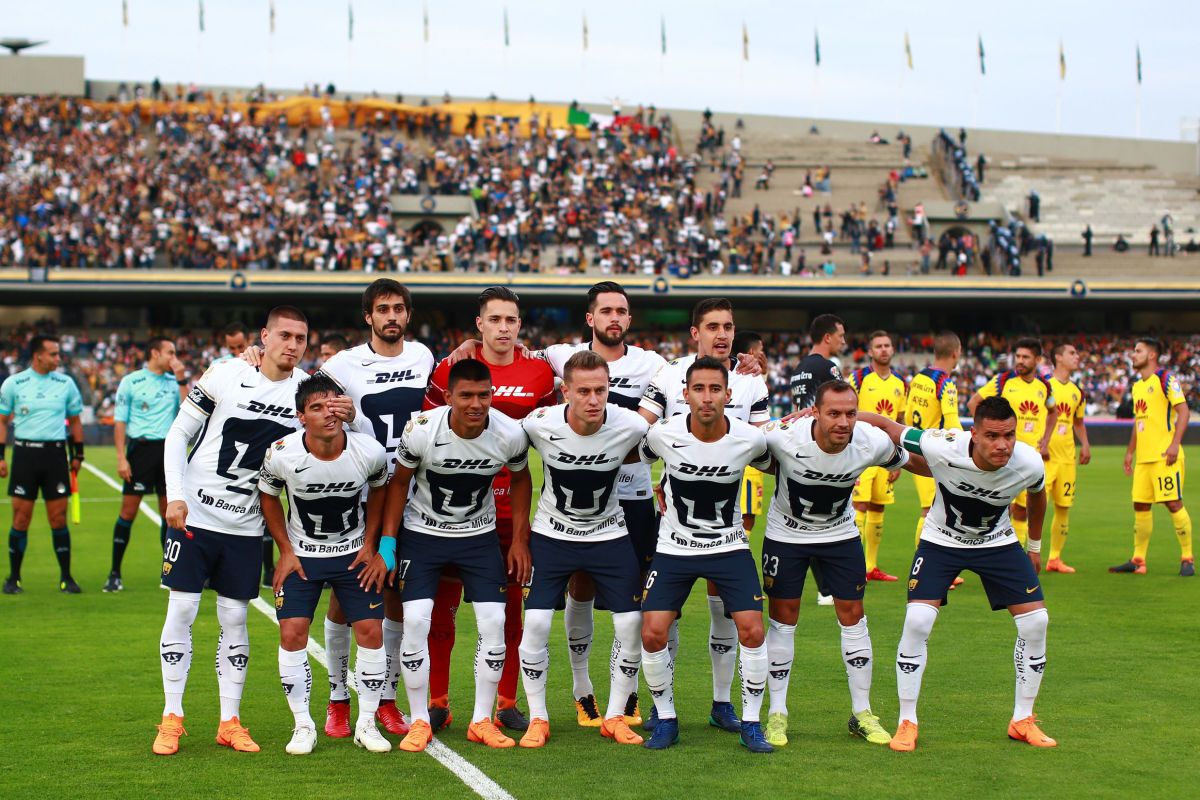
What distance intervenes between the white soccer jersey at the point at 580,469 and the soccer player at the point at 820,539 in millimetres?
890

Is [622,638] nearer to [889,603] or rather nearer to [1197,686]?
[1197,686]

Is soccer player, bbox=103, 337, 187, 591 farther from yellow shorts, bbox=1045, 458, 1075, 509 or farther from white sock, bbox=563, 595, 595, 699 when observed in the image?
yellow shorts, bbox=1045, 458, 1075, 509

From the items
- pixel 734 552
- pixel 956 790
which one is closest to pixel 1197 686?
pixel 956 790

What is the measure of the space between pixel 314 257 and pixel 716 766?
131ft

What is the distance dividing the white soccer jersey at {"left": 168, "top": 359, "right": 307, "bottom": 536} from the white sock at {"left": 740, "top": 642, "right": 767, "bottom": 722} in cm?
298

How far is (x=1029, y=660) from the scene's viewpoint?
6.55 metres

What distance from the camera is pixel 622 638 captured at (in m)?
6.66

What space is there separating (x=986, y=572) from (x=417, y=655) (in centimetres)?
335

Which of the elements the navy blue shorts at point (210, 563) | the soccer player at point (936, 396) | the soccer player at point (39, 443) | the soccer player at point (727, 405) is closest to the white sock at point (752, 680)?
the soccer player at point (727, 405)

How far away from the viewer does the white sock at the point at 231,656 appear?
653 cm

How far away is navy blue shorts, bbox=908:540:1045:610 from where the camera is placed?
21.8ft

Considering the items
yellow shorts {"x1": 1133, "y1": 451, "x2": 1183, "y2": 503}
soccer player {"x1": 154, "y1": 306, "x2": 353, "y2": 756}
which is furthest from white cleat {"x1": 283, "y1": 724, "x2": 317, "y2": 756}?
yellow shorts {"x1": 1133, "y1": 451, "x2": 1183, "y2": 503}

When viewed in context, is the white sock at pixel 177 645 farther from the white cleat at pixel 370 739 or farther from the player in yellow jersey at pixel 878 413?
the player in yellow jersey at pixel 878 413

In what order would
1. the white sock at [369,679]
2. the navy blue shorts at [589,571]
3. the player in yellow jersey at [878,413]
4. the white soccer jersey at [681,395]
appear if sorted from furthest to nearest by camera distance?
the player in yellow jersey at [878,413], the white soccer jersey at [681,395], the navy blue shorts at [589,571], the white sock at [369,679]
